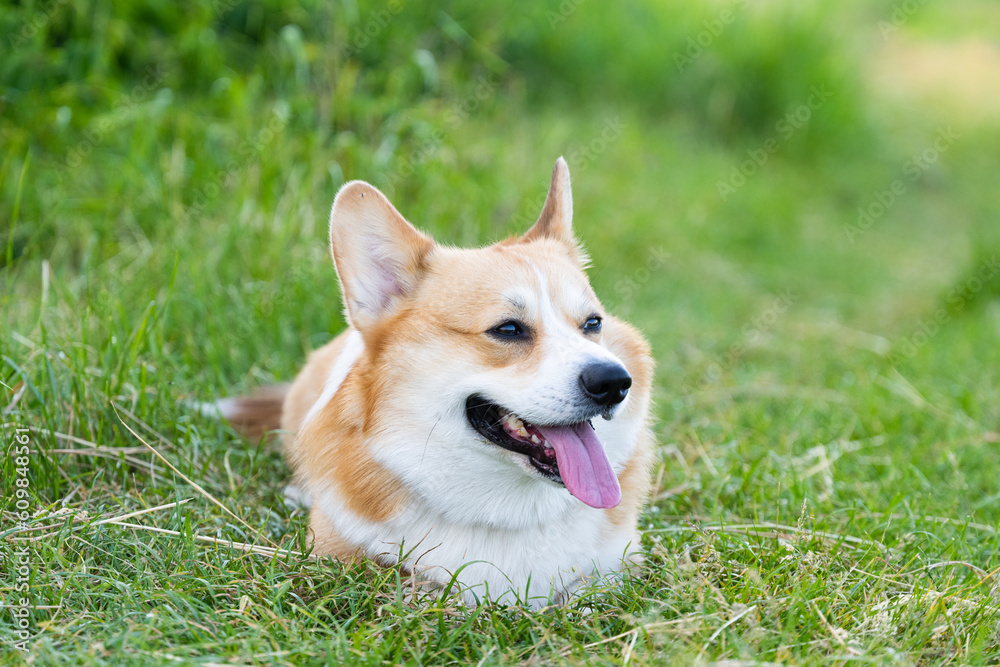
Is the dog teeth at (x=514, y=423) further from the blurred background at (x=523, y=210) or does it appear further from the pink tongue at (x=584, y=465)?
the blurred background at (x=523, y=210)

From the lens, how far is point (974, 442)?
4.03 m

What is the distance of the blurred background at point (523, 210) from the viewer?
367cm

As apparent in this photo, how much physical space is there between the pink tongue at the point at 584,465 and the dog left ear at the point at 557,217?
859 mm

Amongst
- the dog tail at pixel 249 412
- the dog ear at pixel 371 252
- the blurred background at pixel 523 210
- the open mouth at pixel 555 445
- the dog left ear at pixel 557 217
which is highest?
the dog left ear at pixel 557 217

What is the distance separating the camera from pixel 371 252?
9.09ft

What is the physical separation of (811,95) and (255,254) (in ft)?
23.6

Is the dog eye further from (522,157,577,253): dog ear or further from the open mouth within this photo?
(522,157,577,253): dog ear

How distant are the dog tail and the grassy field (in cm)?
6

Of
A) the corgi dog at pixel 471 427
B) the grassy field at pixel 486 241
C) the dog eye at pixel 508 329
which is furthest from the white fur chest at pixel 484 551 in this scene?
the dog eye at pixel 508 329

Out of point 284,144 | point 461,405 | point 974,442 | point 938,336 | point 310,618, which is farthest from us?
point 938,336

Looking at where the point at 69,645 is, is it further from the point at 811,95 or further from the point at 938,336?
the point at 811,95

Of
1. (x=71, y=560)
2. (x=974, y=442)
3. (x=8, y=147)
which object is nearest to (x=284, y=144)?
(x=8, y=147)

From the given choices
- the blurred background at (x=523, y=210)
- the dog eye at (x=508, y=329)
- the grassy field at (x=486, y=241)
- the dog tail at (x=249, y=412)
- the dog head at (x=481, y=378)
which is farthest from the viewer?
the blurred background at (x=523, y=210)

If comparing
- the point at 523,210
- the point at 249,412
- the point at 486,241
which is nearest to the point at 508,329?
the point at 249,412
